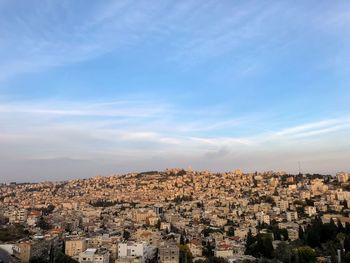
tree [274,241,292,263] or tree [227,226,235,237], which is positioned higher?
tree [274,241,292,263]

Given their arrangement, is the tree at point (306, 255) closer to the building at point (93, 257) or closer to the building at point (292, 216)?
the building at point (93, 257)

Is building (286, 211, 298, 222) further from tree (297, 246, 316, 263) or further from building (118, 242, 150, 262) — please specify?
building (118, 242, 150, 262)

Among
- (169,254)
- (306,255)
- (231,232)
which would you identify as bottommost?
(231,232)

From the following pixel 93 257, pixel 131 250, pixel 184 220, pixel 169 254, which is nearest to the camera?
pixel 93 257

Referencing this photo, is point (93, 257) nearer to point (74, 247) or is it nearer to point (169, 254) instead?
point (74, 247)

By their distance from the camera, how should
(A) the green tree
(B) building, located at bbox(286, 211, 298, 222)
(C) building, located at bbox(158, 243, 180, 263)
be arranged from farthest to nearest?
(B) building, located at bbox(286, 211, 298, 222), (C) building, located at bbox(158, 243, 180, 263), (A) the green tree

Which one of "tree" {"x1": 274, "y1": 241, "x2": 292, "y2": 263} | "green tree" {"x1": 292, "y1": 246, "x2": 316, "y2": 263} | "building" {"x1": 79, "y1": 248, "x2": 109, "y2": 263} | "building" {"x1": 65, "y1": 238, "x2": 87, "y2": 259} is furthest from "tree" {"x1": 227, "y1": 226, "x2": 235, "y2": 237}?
"building" {"x1": 79, "y1": 248, "x2": 109, "y2": 263}

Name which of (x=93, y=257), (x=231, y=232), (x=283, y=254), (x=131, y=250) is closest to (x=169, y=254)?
(x=131, y=250)

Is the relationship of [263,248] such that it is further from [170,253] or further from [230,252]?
[170,253]
